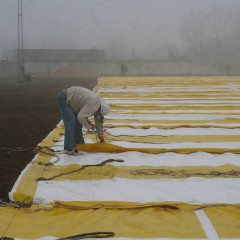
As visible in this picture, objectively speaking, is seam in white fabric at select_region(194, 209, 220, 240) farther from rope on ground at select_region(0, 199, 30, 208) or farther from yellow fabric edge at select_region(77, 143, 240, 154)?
yellow fabric edge at select_region(77, 143, 240, 154)

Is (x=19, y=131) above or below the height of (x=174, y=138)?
below

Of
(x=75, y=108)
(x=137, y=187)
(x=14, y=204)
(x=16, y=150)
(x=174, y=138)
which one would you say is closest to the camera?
(x=14, y=204)

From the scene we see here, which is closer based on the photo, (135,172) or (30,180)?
(30,180)

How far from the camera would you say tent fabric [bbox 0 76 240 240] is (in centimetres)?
235

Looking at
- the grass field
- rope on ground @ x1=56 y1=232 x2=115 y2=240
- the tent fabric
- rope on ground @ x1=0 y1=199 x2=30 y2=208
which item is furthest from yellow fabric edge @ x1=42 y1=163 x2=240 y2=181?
rope on ground @ x1=56 y1=232 x2=115 y2=240

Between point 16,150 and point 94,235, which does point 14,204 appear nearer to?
point 94,235

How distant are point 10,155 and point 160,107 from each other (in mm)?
4154

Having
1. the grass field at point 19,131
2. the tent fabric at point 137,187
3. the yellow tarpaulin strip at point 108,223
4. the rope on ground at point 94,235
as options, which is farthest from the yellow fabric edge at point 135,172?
the rope on ground at point 94,235

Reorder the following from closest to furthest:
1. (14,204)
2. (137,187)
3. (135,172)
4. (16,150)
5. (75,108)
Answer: (14,204) < (137,187) < (135,172) < (75,108) < (16,150)

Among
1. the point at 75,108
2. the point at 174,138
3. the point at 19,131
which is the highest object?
the point at 75,108

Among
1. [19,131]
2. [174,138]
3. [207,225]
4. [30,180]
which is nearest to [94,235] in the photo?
[207,225]

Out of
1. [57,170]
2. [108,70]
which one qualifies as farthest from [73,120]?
[108,70]

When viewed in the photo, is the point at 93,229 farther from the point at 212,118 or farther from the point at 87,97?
the point at 212,118

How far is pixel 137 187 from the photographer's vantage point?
305 centimetres
